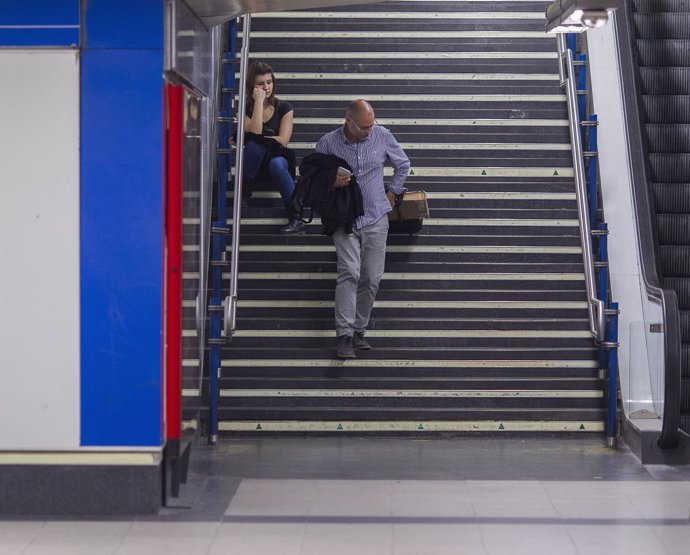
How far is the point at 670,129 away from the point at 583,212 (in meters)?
1.70

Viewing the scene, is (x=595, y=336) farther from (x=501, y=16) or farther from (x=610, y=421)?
(x=501, y=16)

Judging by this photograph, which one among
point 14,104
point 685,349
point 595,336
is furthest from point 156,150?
point 685,349

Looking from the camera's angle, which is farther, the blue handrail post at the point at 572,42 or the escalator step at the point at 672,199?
the blue handrail post at the point at 572,42

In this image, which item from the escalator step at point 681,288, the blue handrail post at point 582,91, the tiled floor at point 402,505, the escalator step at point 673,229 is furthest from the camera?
the blue handrail post at point 582,91

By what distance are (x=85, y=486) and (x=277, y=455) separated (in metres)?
1.74

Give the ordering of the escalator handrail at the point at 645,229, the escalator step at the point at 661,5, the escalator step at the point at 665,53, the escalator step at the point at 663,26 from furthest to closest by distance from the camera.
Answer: the escalator step at the point at 661,5 → the escalator step at the point at 663,26 → the escalator step at the point at 665,53 → the escalator handrail at the point at 645,229

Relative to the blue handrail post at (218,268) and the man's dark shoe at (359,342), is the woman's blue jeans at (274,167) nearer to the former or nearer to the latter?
the blue handrail post at (218,268)

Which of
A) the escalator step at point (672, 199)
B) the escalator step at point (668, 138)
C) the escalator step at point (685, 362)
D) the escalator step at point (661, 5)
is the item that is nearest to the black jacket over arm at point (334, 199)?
the escalator step at point (685, 362)

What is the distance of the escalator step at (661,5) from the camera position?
10.9 meters

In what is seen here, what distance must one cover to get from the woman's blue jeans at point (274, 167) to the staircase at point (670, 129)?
9.02ft

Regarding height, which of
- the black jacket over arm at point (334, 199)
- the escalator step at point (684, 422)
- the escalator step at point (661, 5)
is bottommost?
the escalator step at point (684, 422)

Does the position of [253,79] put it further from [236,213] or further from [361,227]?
[361,227]

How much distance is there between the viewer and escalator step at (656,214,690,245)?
880cm

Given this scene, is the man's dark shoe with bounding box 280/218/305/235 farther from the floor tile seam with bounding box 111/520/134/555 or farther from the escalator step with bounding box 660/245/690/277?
the floor tile seam with bounding box 111/520/134/555
